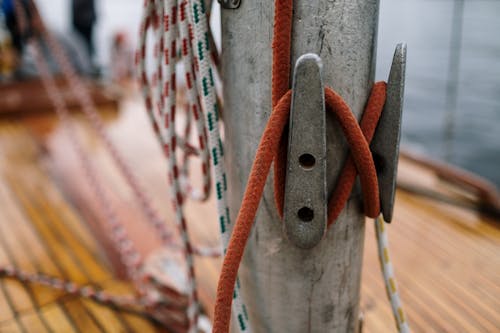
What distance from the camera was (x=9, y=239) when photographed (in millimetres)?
2037

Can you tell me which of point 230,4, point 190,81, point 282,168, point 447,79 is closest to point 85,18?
point 190,81

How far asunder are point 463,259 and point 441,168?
0.65m

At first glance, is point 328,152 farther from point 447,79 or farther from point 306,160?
point 447,79

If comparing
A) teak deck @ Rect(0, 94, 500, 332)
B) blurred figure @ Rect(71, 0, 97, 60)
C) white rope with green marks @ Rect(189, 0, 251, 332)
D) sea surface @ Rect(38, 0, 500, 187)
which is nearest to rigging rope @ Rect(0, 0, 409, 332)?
white rope with green marks @ Rect(189, 0, 251, 332)

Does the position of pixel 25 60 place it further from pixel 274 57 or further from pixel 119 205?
pixel 274 57

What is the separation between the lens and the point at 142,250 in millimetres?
2082

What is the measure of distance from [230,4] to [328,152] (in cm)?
25

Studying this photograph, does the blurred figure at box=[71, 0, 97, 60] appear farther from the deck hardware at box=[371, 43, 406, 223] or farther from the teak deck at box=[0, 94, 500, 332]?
the deck hardware at box=[371, 43, 406, 223]

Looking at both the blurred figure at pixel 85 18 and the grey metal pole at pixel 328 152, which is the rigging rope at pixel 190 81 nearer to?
the grey metal pole at pixel 328 152

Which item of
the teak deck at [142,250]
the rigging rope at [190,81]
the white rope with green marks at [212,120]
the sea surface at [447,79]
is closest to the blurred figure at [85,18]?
the sea surface at [447,79]

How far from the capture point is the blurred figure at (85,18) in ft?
17.3

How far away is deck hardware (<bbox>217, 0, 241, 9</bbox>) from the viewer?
68cm

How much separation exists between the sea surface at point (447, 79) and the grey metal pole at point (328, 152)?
6.54 feet

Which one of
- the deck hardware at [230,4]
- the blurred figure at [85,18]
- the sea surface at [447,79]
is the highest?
the deck hardware at [230,4]
